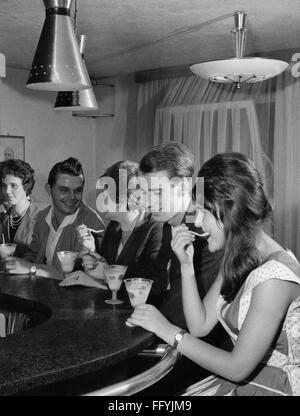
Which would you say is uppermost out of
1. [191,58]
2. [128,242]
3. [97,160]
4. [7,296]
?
[191,58]

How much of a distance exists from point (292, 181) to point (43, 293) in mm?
3143

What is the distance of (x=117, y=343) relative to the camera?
1.91 metres

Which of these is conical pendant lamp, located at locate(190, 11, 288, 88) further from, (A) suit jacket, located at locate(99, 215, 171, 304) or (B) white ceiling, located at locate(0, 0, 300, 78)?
(A) suit jacket, located at locate(99, 215, 171, 304)

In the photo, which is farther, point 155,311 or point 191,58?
point 191,58

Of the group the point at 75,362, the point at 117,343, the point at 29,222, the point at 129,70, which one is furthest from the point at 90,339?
the point at 129,70

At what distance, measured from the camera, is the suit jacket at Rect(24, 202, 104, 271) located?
364 centimetres

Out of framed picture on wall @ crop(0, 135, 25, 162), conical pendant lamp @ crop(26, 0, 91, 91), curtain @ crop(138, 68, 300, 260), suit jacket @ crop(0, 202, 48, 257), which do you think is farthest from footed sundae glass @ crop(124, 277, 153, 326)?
framed picture on wall @ crop(0, 135, 25, 162)

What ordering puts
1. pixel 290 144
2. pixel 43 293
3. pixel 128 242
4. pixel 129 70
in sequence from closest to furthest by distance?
pixel 43 293 → pixel 128 242 → pixel 290 144 → pixel 129 70

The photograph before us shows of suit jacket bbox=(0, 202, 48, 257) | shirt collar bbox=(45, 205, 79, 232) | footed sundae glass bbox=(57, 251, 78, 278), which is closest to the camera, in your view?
footed sundae glass bbox=(57, 251, 78, 278)

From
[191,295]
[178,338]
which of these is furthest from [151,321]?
[191,295]

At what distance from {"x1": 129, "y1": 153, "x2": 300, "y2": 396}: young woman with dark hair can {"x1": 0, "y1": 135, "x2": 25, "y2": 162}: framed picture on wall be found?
446 centimetres

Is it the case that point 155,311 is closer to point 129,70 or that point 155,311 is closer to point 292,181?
point 292,181

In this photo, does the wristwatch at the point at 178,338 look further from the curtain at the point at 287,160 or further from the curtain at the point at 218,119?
the curtain at the point at 218,119

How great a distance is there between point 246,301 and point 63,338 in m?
0.62
